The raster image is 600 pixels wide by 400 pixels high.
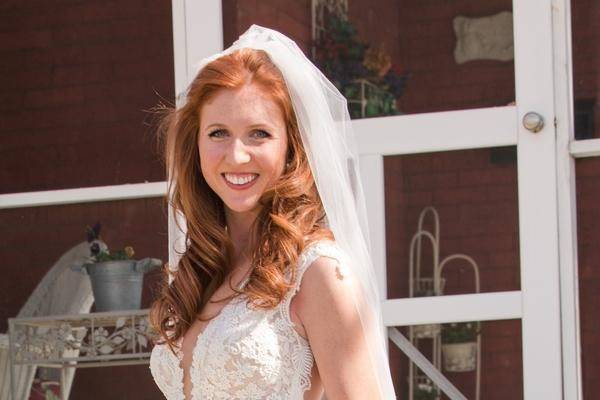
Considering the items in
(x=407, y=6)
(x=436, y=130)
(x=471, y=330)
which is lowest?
(x=471, y=330)

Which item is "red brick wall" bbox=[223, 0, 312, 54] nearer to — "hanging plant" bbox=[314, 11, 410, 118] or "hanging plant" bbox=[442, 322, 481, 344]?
"hanging plant" bbox=[314, 11, 410, 118]

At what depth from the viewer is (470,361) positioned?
432cm

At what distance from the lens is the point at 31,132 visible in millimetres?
5066

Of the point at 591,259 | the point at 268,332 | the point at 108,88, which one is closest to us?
the point at 268,332

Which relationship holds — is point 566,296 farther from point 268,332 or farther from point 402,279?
point 268,332

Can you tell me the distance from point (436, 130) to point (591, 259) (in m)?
0.60

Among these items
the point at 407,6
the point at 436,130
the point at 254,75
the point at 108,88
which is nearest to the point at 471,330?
the point at 436,130

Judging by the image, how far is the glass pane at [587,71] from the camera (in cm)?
430

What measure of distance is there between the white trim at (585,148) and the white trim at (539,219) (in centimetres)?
6

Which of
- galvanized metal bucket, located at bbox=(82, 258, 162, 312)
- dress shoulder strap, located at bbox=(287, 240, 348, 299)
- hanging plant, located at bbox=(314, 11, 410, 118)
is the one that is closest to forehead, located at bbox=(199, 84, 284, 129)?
dress shoulder strap, located at bbox=(287, 240, 348, 299)

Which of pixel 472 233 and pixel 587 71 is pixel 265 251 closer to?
pixel 472 233

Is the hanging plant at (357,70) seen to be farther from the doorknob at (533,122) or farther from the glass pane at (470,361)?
the glass pane at (470,361)

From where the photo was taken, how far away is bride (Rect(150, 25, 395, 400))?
103 inches

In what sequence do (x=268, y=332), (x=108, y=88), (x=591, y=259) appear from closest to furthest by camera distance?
(x=268, y=332) → (x=591, y=259) → (x=108, y=88)
